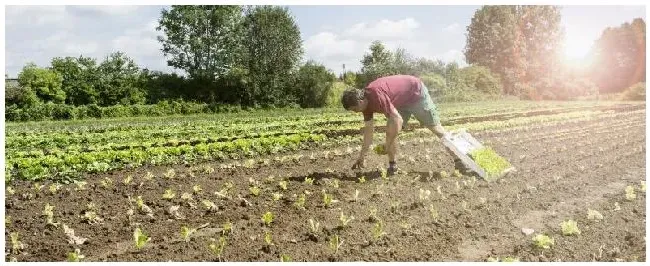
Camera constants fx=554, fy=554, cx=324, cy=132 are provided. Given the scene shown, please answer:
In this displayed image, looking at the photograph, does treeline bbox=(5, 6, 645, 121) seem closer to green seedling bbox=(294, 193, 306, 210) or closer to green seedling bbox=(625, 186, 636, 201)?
green seedling bbox=(625, 186, 636, 201)

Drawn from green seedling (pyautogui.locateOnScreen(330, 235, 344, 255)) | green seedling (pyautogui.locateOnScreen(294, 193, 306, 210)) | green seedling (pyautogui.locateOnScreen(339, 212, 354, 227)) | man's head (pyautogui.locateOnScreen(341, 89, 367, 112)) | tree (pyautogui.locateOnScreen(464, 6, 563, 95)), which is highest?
tree (pyautogui.locateOnScreen(464, 6, 563, 95))

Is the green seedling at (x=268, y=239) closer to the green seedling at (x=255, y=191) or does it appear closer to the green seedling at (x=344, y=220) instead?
the green seedling at (x=344, y=220)

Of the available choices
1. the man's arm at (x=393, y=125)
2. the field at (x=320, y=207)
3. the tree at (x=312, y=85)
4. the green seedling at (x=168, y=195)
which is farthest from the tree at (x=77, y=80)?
the man's arm at (x=393, y=125)

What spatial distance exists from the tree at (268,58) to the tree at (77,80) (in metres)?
6.10

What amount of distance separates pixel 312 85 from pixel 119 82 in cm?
831

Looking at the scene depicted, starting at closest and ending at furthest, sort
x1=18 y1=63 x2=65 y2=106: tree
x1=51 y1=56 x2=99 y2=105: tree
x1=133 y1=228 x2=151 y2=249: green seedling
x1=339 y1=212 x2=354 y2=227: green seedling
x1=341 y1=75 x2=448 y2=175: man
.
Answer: x1=133 y1=228 x2=151 y2=249: green seedling, x1=339 y1=212 x2=354 y2=227: green seedling, x1=341 y1=75 x2=448 y2=175: man, x1=18 y1=63 x2=65 y2=106: tree, x1=51 y1=56 x2=99 y2=105: tree

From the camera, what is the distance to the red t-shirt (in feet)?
19.5

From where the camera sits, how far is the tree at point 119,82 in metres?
23.3

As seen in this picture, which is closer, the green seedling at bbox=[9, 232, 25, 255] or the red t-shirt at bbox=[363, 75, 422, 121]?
the green seedling at bbox=[9, 232, 25, 255]

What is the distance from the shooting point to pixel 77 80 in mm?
22688

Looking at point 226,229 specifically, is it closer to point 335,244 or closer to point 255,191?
point 335,244

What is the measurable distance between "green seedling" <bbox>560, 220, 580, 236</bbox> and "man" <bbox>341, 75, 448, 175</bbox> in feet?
6.52

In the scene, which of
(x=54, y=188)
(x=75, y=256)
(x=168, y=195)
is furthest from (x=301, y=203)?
(x=54, y=188)

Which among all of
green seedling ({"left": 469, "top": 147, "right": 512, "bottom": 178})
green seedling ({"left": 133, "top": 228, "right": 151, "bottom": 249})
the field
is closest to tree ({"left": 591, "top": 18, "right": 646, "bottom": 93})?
the field
